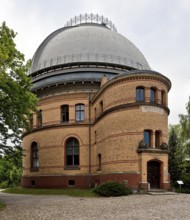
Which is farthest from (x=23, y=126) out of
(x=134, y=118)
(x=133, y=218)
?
(x=133, y=218)

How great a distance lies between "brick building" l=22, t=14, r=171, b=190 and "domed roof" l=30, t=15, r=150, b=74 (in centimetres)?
11

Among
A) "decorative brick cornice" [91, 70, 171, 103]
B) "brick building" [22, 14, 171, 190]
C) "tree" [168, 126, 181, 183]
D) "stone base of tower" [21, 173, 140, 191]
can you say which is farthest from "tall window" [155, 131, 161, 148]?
"tree" [168, 126, 181, 183]

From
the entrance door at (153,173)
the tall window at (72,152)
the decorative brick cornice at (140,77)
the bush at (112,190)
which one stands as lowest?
the bush at (112,190)

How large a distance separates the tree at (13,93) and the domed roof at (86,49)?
51.2 feet

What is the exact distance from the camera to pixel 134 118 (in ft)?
83.6

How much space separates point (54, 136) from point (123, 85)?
1049 cm

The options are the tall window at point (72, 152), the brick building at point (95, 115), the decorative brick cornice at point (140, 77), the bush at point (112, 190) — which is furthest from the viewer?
the tall window at point (72, 152)

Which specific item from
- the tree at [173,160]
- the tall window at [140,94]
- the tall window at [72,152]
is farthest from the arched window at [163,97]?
the tall window at [72,152]

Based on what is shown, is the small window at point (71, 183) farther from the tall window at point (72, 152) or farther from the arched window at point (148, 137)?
the arched window at point (148, 137)

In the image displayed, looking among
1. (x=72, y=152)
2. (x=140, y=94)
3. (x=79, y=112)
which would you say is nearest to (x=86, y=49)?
(x=79, y=112)

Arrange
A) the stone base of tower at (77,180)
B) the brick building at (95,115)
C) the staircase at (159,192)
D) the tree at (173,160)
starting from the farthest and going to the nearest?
the tree at (173,160)
the brick building at (95,115)
the stone base of tower at (77,180)
the staircase at (159,192)

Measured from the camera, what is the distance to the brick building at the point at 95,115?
25.5 metres

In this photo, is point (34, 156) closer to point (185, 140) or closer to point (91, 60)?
point (91, 60)

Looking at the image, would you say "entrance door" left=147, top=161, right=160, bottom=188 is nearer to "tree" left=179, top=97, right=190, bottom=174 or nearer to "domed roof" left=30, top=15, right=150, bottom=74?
"tree" left=179, top=97, right=190, bottom=174
